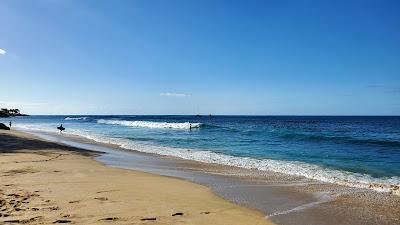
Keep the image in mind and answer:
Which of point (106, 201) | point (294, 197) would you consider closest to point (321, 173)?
point (294, 197)

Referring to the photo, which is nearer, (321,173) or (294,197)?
(294,197)

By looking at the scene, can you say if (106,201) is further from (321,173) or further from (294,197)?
(321,173)

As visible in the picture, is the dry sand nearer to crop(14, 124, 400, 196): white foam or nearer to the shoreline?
the shoreline

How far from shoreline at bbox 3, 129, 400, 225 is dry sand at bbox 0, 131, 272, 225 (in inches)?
25.7

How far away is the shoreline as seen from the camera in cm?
784

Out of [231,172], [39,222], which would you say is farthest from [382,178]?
[39,222]

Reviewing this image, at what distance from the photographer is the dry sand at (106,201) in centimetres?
676

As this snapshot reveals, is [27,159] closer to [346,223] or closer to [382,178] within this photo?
[346,223]

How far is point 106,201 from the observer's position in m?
8.08

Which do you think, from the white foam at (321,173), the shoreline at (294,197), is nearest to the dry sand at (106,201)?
the shoreline at (294,197)

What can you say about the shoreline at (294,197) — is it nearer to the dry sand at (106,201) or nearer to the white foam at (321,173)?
the dry sand at (106,201)

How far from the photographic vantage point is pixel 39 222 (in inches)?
247

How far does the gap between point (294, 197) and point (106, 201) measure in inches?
189

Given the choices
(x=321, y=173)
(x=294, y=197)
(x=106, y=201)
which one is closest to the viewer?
(x=106, y=201)
